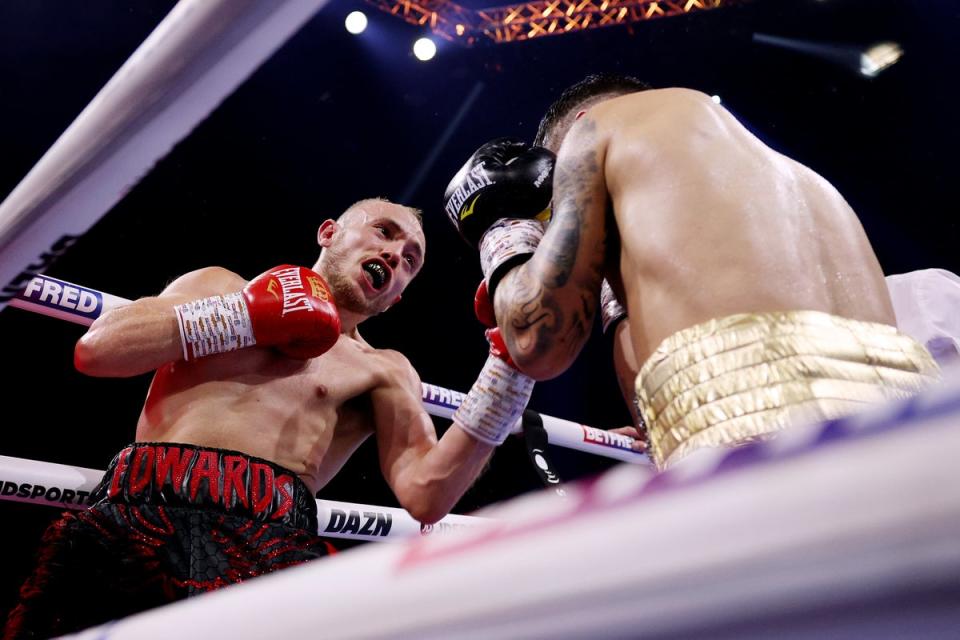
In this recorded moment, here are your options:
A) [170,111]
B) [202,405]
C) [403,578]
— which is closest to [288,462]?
[202,405]

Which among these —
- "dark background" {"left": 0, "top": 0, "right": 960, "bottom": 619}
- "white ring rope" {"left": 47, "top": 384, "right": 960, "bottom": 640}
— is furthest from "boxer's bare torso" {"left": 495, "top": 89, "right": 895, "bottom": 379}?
"dark background" {"left": 0, "top": 0, "right": 960, "bottom": 619}

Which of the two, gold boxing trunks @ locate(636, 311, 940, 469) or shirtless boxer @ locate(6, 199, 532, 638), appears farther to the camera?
shirtless boxer @ locate(6, 199, 532, 638)

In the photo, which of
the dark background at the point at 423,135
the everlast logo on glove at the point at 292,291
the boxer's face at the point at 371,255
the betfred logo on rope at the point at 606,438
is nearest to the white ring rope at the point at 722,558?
the everlast logo on glove at the point at 292,291

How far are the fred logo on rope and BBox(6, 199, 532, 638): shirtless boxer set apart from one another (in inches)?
1.8

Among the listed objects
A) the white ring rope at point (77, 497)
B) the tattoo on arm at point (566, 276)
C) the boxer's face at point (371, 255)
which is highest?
the boxer's face at point (371, 255)

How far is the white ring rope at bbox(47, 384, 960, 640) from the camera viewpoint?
0.23 meters

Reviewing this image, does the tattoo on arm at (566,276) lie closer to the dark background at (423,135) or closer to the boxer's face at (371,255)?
the boxer's face at (371,255)

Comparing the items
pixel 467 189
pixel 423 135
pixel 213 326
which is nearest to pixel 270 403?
pixel 213 326

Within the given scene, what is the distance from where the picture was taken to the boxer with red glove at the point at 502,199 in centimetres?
148

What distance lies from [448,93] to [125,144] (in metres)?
5.67

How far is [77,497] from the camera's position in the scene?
1.73 m

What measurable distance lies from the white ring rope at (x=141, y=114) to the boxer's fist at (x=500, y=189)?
92 centimetres

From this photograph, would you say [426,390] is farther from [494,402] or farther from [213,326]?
[213,326]

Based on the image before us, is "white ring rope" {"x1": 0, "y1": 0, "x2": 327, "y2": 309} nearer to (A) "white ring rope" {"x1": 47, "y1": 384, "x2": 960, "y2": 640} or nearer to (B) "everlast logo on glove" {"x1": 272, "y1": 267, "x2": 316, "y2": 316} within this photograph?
(A) "white ring rope" {"x1": 47, "y1": 384, "x2": 960, "y2": 640}
